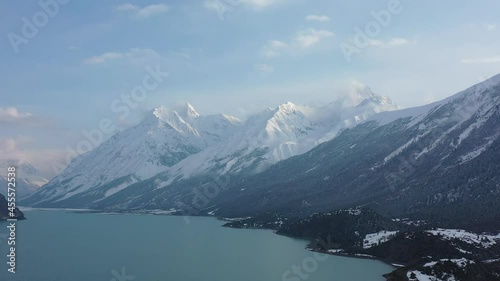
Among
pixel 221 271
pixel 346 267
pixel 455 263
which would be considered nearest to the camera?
pixel 455 263

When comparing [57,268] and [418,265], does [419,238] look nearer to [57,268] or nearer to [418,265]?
[418,265]

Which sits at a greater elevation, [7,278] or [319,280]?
[7,278]

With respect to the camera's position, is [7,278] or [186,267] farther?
[186,267]

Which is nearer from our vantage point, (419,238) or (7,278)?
(7,278)

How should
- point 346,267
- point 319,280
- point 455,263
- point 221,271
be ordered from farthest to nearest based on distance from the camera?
point 346,267 → point 221,271 → point 319,280 → point 455,263

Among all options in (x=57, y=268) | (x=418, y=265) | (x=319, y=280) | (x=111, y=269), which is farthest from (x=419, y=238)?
(x=57, y=268)

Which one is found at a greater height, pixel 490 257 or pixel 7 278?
pixel 7 278

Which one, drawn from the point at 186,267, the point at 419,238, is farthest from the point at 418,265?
the point at 186,267

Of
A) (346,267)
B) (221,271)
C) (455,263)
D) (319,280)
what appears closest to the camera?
(455,263)

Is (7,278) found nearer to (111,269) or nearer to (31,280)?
(31,280)
